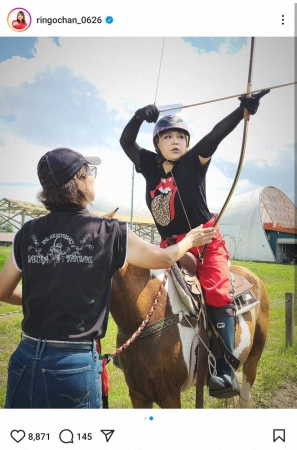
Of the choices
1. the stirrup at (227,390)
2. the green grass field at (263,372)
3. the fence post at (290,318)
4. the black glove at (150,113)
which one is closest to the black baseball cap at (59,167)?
the black glove at (150,113)

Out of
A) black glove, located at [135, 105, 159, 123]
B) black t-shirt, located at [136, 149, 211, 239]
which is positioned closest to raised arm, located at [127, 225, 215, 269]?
black t-shirt, located at [136, 149, 211, 239]

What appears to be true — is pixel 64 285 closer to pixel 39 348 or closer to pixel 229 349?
pixel 39 348

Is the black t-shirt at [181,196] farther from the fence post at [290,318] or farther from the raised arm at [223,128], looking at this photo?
the fence post at [290,318]

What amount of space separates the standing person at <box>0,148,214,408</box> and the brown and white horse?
1.92 ft

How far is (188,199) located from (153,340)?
1116 mm

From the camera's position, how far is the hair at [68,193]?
151cm

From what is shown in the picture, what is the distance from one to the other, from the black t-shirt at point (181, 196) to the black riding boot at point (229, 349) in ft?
2.37
